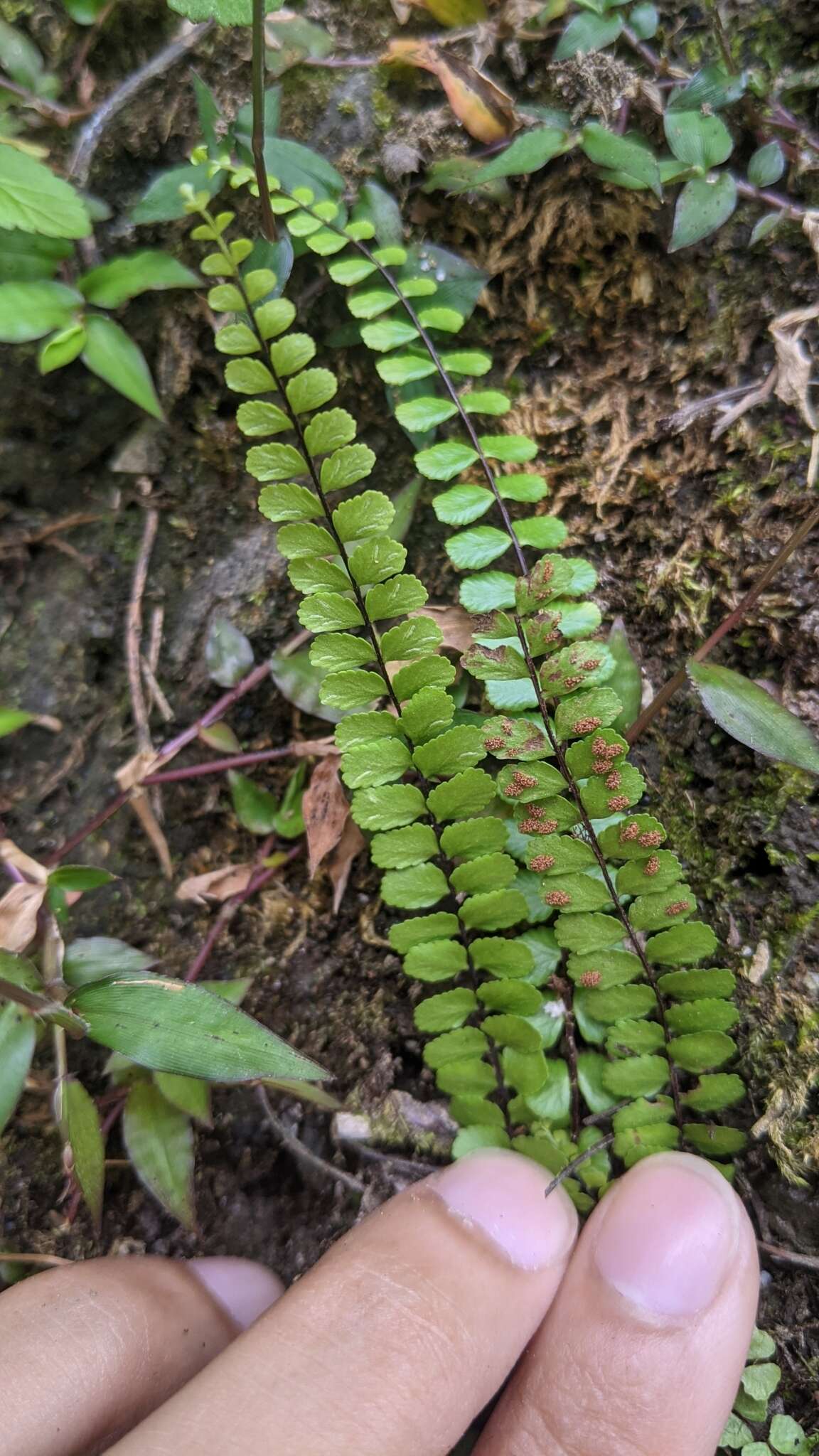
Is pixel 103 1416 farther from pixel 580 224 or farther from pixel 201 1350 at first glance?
pixel 580 224

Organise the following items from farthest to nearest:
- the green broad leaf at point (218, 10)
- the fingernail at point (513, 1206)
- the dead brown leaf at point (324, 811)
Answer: the dead brown leaf at point (324, 811) < the fingernail at point (513, 1206) < the green broad leaf at point (218, 10)

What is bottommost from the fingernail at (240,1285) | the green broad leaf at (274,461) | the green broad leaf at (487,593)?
the fingernail at (240,1285)

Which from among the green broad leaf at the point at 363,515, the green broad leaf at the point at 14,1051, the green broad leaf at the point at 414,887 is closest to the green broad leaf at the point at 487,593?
the green broad leaf at the point at 363,515

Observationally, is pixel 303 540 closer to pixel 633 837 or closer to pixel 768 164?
pixel 633 837

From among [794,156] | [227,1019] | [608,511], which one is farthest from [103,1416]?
[794,156]

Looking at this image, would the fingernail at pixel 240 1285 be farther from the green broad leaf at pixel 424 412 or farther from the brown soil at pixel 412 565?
the green broad leaf at pixel 424 412

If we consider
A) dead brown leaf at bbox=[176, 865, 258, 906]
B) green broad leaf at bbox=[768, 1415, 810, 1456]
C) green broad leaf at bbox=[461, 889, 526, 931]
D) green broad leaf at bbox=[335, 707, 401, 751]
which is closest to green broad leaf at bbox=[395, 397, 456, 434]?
green broad leaf at bbox=[335, 707, 401, 751]

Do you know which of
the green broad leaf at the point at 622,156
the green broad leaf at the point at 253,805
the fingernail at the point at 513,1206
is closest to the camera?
the fingernail at the point at 513,1206
